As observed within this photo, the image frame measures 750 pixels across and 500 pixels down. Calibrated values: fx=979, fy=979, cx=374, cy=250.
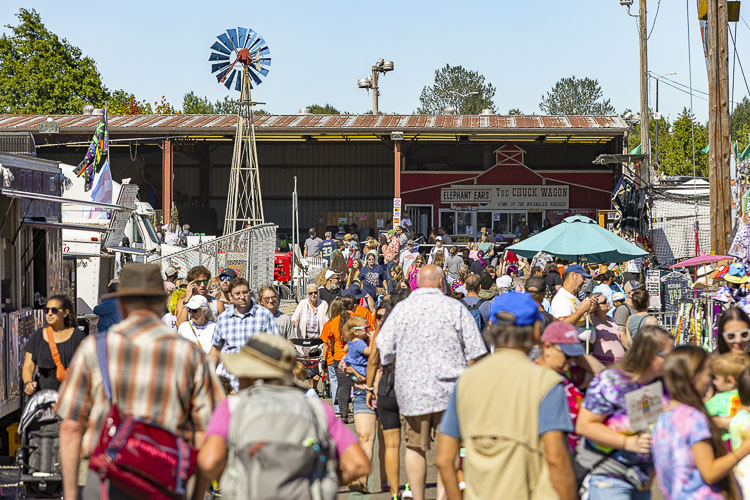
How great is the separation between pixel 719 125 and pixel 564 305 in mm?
5188

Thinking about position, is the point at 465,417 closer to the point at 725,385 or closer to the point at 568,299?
the point at 725,385

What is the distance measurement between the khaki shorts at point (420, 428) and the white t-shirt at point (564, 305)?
140 inches

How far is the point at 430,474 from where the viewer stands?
8.78 metres

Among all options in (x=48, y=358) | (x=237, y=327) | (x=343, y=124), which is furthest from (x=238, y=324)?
(x=343, y=124)

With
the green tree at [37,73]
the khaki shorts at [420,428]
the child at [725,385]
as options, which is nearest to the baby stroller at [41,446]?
the khaki shorts at [420,428]

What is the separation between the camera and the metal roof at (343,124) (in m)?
31.3

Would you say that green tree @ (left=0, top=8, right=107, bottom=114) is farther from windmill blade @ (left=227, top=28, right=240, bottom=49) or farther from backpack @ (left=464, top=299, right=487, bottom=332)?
backpack @ (left=464, top=299, right=487, bottom=332)

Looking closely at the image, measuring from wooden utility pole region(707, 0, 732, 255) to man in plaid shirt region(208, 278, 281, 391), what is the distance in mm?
7777

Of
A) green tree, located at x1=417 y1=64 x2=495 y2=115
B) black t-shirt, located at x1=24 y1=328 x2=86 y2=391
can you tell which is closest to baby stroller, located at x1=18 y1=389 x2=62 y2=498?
black t-shirt, located at x1=24 y1=328 x2=86 y2=391

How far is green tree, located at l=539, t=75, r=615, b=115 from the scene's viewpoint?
111500 millimetres

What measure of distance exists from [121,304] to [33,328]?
292 inches

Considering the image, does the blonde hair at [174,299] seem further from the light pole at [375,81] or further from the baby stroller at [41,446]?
the light pole at [375,81]

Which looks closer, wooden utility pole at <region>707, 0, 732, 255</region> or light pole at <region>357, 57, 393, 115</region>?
wooden utility pole at <region>707, 0, 732, 255</region>

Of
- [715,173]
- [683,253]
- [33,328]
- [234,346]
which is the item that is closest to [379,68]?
[683,253]
